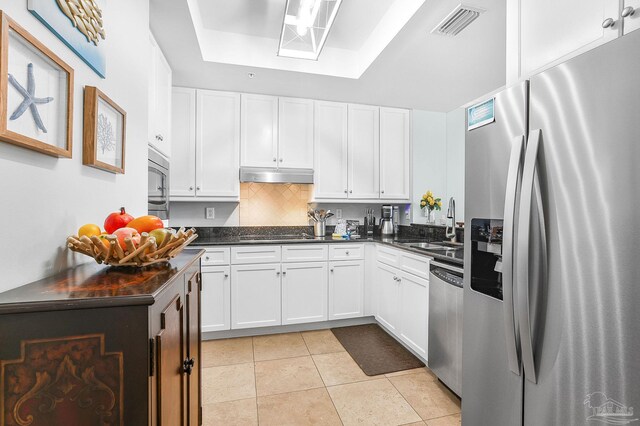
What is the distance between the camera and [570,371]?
970 millimetres

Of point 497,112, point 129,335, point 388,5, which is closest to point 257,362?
point 129,335

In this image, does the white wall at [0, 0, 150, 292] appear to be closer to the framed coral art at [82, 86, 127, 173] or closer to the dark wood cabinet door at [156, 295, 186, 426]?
the framed coral art at [82, 86, 127, 173]

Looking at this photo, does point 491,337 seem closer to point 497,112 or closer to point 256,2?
point 497,112

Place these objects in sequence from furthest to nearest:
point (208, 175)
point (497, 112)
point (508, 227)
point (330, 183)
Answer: point (330, 183) < point (208, 175) < point (497, 112) < point (508, 227)

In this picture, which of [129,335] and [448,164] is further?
[448,164]

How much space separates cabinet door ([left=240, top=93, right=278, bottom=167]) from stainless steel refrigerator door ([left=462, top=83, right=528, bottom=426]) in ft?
7.58

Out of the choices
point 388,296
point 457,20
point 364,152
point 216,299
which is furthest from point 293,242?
point 457,20

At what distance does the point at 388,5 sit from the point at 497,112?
1595mm

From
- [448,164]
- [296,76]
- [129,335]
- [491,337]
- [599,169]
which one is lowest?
[491,337]

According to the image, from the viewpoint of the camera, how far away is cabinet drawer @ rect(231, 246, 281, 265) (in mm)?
3000

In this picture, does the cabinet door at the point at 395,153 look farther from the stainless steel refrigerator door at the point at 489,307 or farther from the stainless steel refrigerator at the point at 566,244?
the stainless steel refrigerator at the point at 566,244

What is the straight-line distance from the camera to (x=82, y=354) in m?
0.63

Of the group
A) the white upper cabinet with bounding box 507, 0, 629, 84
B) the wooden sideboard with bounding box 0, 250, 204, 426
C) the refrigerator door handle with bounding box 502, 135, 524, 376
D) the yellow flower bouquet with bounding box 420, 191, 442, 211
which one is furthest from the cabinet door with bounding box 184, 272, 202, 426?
the yellow flower bouquet with bounding box 420, 191, 442, 211

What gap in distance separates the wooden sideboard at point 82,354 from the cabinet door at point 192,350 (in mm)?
402
